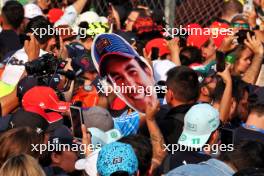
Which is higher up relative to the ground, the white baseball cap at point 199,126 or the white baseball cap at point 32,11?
the white baseball cap at point 199,126

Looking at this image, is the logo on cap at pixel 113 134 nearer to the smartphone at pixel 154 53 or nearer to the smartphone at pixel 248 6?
the smartphone at pixel 154 53

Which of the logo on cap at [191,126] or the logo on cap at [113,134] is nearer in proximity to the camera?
the logo on cap at [191,126]

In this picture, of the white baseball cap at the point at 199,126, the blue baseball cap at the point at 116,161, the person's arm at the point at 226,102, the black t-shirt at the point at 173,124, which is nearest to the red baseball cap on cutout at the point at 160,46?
the person's arm at the point at 226,102

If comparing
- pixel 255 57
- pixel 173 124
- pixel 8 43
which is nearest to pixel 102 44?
pixel 173 124

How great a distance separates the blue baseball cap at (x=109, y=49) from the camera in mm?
5762

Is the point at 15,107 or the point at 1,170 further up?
the point at 1,170

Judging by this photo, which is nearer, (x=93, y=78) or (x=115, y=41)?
(x=115, y=41)

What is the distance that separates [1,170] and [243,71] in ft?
12.1

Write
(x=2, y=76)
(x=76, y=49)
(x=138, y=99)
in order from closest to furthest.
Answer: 1. (x=138, y=99)
2. (x=2, y=76)
3. (x=76, y=49)

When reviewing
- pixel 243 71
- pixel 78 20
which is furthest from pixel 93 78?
pixel 78 20

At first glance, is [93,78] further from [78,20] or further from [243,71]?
[78,20]

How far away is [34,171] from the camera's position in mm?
3877

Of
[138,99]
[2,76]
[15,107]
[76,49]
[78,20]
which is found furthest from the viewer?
[78,20]

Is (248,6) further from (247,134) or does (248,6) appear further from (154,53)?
(247,134)
